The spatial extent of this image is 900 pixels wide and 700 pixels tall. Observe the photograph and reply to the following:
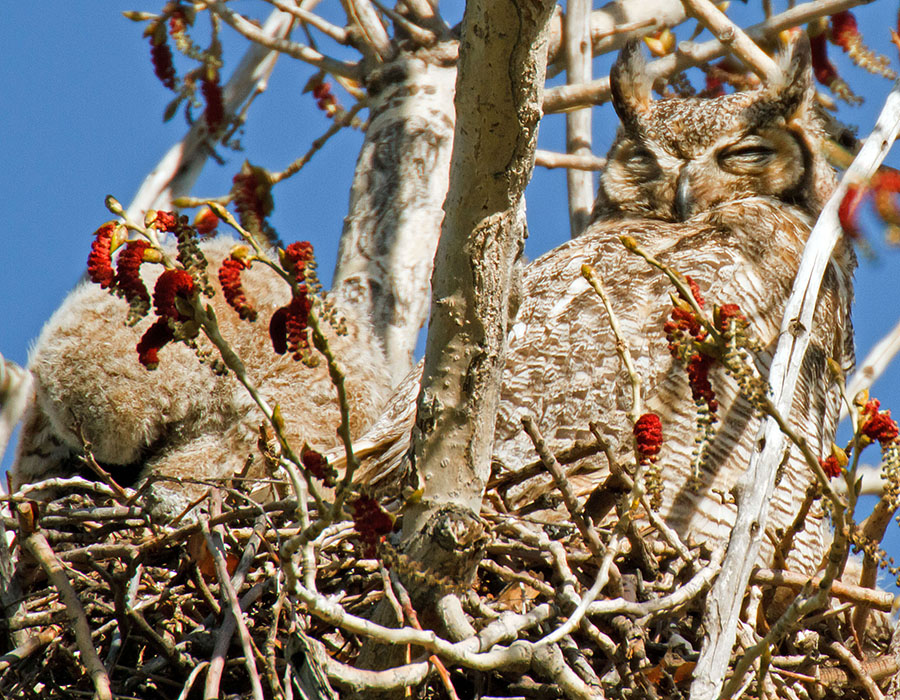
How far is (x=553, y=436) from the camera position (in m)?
2.74

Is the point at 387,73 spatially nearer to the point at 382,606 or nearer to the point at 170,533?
the point at 170,533

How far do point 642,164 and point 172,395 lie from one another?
2180mm

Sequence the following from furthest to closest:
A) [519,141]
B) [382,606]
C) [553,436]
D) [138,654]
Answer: [553,436] < [138,654] < [382,606] < [519,141]

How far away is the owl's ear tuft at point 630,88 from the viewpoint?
427 centimetres

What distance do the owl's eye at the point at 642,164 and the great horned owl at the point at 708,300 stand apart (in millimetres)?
120

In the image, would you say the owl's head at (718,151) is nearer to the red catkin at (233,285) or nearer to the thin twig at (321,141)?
the thin twig at (321,141)

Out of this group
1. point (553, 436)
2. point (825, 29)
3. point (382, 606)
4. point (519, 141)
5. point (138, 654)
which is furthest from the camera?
point (825, 29)

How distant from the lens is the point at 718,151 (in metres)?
3.90

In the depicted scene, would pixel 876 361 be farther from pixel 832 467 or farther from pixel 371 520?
pixel 371 520

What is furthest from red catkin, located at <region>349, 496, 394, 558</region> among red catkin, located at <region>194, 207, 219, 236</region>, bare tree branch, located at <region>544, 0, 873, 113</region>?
bare tree branch, located at <region>544, 0, 873, 113</region>

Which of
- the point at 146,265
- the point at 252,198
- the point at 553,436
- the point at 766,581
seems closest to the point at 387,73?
the point at 252,198

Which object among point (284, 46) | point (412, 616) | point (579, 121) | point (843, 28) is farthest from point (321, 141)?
point (412, 616)

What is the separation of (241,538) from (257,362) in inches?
38.3

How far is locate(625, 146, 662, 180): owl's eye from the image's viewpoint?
410 cm
